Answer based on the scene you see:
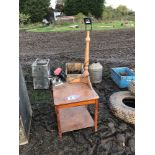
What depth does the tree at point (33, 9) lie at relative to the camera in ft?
57.4

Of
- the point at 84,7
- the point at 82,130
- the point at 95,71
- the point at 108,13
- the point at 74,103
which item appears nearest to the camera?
the point at 74,103

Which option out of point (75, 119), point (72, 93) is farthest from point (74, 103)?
point (75, 119)

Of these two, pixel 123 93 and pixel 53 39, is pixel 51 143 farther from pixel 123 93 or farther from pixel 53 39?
pixel 53 39

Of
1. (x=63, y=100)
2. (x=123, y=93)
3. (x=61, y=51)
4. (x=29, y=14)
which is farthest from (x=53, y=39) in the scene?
(x=29, y=14)

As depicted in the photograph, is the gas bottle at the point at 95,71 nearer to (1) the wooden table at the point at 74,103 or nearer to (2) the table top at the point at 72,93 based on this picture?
(1) the wooden table at the point at 74,103

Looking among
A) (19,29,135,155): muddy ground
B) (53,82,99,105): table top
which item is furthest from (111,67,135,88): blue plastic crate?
(53,82,99,105): table top

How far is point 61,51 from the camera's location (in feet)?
23.0

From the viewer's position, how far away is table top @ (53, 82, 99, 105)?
2.39 metres

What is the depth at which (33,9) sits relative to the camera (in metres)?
17.7

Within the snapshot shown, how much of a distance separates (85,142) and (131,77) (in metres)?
1.99

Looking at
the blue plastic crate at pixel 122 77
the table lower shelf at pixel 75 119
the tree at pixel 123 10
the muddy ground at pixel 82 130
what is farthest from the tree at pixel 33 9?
the table lower shelf at pixel 75 119

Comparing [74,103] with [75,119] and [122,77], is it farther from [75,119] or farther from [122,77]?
[122,77]

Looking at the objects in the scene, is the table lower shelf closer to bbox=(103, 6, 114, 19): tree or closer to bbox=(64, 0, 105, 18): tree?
bbox=(103, 6, 114, 19): tree

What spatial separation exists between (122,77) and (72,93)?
5.68ft
